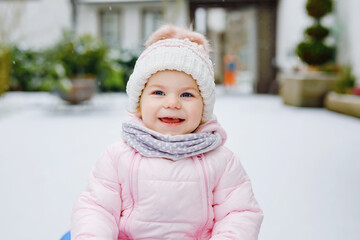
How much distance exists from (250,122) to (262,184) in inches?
107

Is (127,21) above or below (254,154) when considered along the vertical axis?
above

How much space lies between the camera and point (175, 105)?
1.01 m

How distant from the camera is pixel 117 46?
10.4 m

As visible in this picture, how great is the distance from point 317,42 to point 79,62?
3.94 m

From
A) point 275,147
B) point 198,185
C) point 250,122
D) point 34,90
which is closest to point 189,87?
point 198,185

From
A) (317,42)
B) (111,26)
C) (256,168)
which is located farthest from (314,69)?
(111,26)

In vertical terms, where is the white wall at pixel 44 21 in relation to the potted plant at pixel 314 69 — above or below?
above

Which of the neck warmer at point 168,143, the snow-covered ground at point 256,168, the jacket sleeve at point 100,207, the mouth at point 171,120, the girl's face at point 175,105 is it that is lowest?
the snow-covered ground at point 256,168

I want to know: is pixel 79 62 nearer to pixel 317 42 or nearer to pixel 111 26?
pixel 317 42

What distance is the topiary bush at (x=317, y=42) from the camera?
711 centimetres

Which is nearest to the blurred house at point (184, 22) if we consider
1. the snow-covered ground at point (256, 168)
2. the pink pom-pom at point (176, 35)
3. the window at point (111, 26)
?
the window at point (111, 26)

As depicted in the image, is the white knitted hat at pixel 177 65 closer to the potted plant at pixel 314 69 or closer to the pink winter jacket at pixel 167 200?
the pink winter jacket at pixel 167 200

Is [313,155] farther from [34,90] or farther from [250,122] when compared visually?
[34,90]

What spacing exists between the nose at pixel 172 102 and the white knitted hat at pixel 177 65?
2.7 inches
